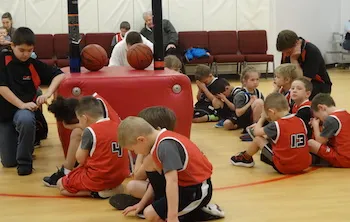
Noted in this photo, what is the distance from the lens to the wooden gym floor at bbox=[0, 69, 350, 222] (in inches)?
156

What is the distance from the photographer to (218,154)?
5.85m

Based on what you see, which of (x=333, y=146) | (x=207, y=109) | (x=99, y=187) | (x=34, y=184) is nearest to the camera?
(x=99, y=187)

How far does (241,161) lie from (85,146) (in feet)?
5.48

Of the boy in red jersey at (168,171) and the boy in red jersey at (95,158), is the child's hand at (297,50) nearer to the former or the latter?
the boy in red jersey at (95,158)

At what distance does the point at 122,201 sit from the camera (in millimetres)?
4129

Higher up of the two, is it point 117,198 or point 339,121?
point 339,121

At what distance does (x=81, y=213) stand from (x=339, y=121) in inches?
96.5

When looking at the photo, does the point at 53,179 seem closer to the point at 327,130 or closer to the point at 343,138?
the point at 327,130

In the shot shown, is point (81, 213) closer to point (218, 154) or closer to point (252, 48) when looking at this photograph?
point (218, 154)

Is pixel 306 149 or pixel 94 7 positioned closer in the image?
pixel 306 149

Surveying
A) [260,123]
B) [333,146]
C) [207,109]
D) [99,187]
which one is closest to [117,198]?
[99,187]

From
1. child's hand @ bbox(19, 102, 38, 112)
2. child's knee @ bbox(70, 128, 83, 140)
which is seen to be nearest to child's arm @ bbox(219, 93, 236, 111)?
child's hand @ bbox(19, 102, 38, 112)

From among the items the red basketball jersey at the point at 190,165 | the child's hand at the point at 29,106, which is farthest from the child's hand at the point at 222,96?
the red basketball jersey at the point at 190,165

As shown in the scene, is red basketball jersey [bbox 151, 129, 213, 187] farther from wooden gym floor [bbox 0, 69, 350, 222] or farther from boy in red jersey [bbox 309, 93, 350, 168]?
boy in red jersey [bbox 309, 93, 350, 168]
